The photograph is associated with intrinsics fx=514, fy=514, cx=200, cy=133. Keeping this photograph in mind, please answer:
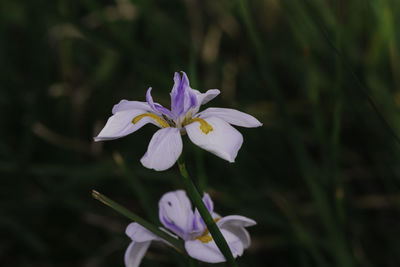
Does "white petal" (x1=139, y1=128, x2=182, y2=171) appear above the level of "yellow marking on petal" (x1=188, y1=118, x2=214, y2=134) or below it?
below

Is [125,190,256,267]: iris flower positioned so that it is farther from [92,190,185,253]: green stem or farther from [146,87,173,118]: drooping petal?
[146,87,173,118]: drooping petal

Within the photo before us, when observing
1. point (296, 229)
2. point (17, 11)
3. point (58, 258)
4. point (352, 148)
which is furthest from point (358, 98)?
point (17, 11)

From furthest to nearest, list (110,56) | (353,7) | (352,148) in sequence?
(110,56) < (353,7) < (352,148)

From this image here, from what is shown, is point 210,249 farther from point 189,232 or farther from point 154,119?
point 154,119

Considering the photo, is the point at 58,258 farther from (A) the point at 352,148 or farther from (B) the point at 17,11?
(B) the point at 17,11

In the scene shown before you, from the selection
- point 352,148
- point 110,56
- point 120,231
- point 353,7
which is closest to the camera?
point 120,231

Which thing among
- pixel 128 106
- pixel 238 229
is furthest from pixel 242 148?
pixel 128 106

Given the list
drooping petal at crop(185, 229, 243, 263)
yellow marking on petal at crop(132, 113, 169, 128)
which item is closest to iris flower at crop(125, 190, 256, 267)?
drooping petal at crop(185, 229, 243, 263)
